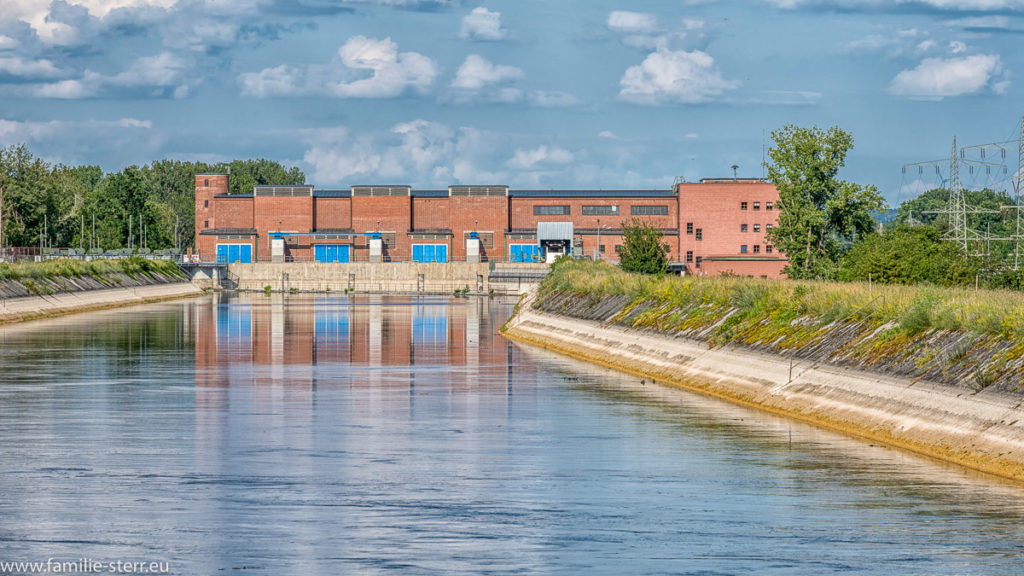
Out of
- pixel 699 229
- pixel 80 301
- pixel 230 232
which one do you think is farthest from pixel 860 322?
pixel 230 232

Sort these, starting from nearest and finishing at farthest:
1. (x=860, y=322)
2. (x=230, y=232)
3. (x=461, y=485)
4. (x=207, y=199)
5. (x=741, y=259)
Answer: (x=461, y=485), (x=860, y=322), (x=741, y=259), (x=230, y=232), (x=207, y=199)

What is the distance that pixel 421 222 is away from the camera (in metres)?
185

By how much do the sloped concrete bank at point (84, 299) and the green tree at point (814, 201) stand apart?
57649 mm

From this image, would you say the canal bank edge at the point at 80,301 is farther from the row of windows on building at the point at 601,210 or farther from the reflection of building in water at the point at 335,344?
the row of windows on building at the point at 601,210

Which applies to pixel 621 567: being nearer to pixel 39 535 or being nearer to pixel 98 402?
pixel 39 535

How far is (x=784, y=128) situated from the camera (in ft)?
375

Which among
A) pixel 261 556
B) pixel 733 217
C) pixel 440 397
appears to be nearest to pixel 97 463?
pixel 261 556

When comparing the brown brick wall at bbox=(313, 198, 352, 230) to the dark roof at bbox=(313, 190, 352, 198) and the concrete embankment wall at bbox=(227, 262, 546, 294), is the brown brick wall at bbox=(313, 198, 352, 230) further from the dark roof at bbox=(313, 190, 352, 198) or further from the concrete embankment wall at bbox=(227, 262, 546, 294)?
the concrete embankment wall at bbox=(227, 262, 546, 294)

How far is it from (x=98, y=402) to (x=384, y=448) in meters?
12.2

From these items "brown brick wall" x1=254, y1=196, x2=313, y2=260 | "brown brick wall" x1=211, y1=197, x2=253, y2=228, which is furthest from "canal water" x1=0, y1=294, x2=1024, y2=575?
"brown brick wall" x1=211, y1=197, x2=253, y2=228

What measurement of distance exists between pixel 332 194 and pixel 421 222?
13667mm

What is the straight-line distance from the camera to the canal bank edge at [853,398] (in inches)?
903

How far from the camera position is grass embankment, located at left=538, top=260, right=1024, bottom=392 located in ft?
87.1

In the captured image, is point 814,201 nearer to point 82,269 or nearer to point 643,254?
point 643,254
